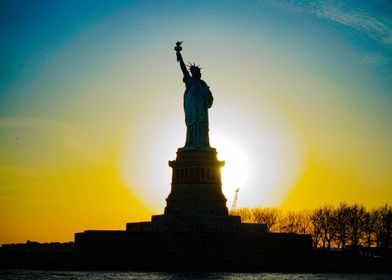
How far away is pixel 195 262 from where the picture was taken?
70188 millimetres

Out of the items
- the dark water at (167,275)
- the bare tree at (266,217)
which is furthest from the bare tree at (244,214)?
the dark water at (167,275)

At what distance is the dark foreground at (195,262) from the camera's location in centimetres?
7000

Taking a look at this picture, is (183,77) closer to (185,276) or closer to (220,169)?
(220,169)

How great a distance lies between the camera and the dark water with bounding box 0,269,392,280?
6153cm

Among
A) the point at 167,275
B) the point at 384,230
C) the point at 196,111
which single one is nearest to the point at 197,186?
the point at 196,111

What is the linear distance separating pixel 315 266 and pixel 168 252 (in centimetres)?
1404

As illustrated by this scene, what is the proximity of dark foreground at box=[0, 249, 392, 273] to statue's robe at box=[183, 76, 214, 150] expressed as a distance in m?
15.2

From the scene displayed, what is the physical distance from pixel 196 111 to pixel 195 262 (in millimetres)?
19847

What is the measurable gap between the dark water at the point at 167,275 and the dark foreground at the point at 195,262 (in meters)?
2.66

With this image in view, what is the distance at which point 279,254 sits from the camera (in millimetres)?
75438

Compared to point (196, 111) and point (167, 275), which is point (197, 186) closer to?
point (196, 111)

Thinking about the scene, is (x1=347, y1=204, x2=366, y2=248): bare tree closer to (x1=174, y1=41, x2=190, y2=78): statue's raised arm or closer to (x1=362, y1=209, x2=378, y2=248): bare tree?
(x1=362, y1=209, x2=378, y2=248): bare tree

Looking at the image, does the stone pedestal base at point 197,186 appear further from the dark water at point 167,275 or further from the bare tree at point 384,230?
the bare tree at point 384,230

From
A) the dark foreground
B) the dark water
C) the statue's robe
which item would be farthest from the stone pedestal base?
the dark water
